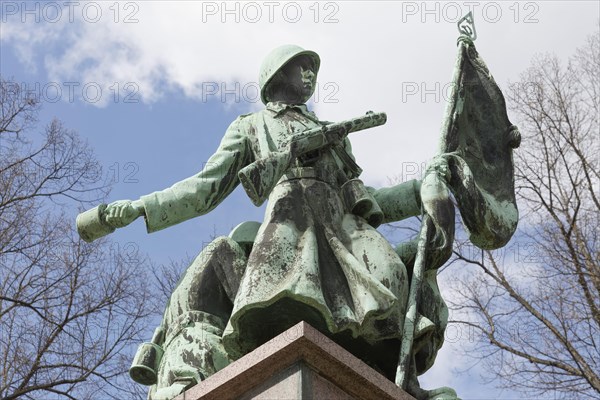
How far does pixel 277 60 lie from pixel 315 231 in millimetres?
1037

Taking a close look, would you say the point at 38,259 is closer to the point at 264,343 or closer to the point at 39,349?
the point at 39,349

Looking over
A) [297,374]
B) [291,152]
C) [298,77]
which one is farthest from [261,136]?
[297,374]

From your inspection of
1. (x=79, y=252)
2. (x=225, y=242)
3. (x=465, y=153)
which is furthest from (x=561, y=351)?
(x=225, y=242)

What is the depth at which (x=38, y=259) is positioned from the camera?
40.5 ft

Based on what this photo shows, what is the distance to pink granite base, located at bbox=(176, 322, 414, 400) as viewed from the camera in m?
5.46

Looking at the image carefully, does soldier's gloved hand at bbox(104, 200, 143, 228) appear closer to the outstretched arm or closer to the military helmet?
the outstretched arm

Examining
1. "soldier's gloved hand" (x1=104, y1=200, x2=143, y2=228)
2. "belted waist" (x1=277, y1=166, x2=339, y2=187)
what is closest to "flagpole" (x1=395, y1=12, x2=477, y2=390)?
"belted waist" (x1=277, y1=166, x2=339, y2=187)

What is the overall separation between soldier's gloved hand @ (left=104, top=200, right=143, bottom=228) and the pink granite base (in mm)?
1085

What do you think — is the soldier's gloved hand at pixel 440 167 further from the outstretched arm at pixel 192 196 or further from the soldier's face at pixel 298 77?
the outstretched arm at pixel 192 196

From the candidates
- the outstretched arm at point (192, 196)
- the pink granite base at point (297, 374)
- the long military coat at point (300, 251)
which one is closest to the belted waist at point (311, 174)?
the long military coat at point (300, 251)

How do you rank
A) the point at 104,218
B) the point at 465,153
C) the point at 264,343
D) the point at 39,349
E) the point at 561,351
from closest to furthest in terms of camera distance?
the point at 264,343
the point at 104,218
the point at 465,153
the point at 39,349
the point at 561,351

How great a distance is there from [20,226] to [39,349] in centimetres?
118

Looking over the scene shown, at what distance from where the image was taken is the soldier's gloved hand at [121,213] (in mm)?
6438

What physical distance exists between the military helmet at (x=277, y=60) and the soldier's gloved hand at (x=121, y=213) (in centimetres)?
99
